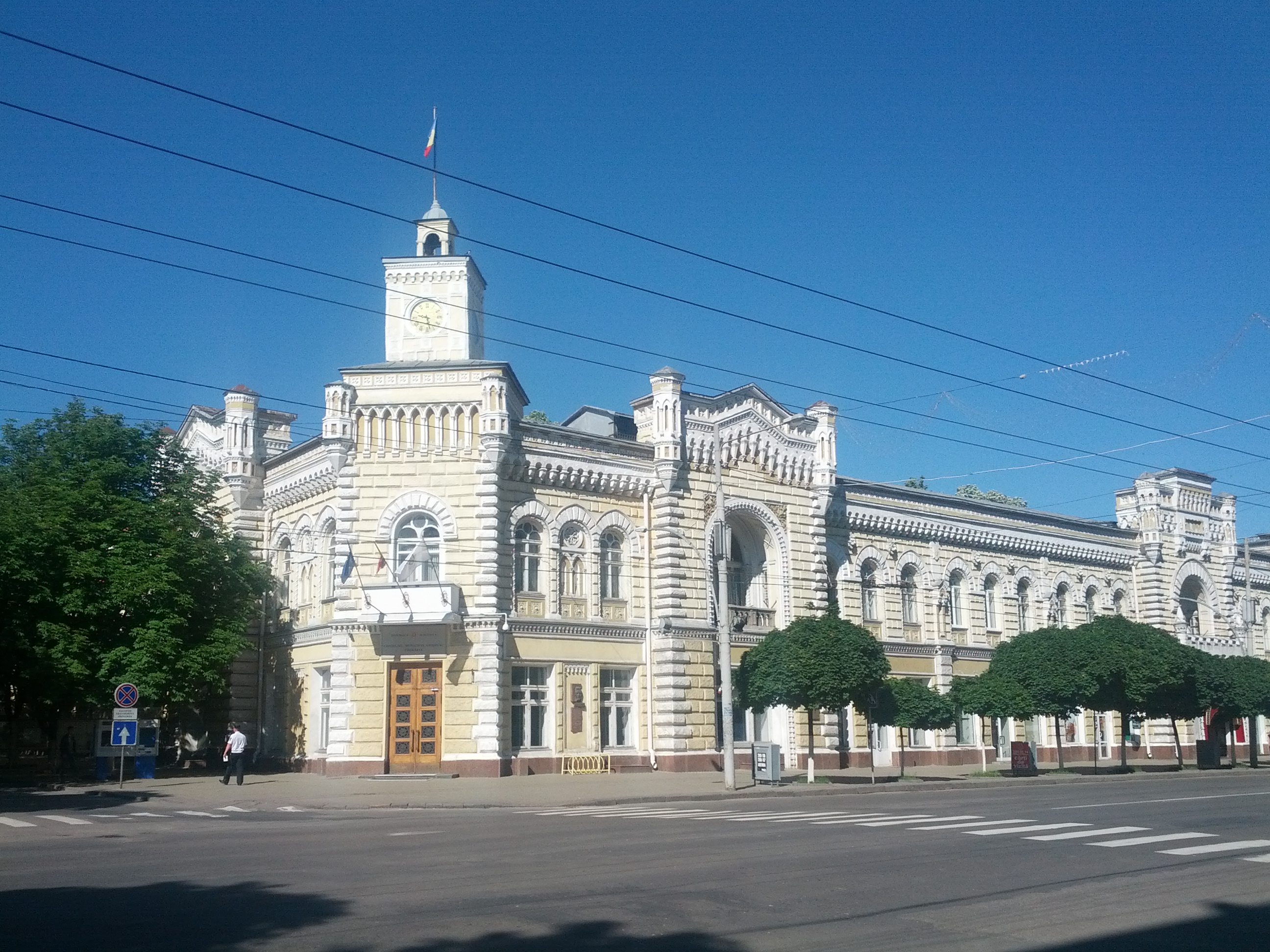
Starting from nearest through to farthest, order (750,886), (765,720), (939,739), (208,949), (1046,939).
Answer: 1. (208,949)
2. (1046,939)
3. (750,886)
4. (765,720)
5. (939,739)

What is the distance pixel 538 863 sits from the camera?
14.4 meters

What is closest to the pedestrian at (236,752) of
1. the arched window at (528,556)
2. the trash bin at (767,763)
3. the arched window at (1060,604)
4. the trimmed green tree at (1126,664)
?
the arched window at (528,556)

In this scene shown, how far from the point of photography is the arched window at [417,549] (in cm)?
3472

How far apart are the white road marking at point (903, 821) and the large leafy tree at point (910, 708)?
46.3 feet

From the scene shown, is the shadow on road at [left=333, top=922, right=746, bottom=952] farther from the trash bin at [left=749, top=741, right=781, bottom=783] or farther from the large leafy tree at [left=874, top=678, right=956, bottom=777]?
the large leafy tree at [left=874, top=678, right=956, bottom=777]

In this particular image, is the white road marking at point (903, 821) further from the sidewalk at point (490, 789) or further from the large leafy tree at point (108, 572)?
the large leafy tree at point (108, 572)

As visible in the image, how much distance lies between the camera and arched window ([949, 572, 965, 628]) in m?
49.2

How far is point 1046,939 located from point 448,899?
5.54m

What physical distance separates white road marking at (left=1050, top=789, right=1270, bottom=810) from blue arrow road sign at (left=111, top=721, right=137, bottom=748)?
70.1 ft

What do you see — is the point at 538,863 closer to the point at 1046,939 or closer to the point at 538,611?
the point at 1046,939

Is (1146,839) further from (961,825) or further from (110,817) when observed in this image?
(110,817)

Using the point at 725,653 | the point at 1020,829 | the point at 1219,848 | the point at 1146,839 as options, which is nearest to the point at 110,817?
the point at 725,653

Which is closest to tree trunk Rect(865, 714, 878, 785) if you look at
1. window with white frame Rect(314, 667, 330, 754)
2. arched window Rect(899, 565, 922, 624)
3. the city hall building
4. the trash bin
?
the city hall building

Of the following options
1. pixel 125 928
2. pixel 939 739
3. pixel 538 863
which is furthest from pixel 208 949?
pixel 939 739
